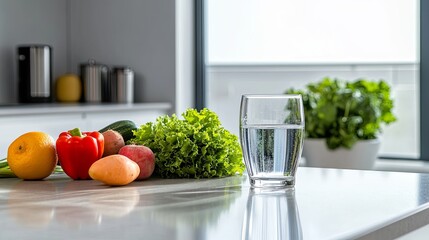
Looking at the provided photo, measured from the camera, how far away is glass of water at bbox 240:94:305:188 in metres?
1.34

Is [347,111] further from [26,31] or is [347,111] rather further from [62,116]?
[26,31]

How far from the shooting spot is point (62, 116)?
3.68 m

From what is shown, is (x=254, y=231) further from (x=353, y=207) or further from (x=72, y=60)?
(x=72, y=60)

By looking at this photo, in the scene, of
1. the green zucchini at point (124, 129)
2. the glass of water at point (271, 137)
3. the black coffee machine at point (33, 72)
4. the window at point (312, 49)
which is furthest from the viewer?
the black coffee machine at point (33, 72)

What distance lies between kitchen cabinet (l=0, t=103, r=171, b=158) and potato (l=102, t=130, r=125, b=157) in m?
1.84

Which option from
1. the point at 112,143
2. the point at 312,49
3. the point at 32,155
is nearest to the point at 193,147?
the point at 112,143

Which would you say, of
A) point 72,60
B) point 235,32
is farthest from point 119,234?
point 72,60

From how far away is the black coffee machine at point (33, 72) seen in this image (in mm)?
4117

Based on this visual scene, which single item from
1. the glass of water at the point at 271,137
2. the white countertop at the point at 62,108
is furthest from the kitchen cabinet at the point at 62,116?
the glass of water at the point at 271,137

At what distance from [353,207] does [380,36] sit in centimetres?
289

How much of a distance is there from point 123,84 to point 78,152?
9.55ft

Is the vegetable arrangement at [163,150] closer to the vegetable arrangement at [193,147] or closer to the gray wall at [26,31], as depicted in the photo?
the vegetable arrangement at [193,147]

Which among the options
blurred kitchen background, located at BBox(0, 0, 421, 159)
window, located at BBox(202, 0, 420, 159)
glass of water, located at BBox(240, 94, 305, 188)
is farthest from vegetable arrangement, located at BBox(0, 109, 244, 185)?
window, located at BBox(202, 0, 420, 159)

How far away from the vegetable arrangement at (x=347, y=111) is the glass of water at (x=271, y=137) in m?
2.19
